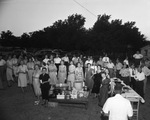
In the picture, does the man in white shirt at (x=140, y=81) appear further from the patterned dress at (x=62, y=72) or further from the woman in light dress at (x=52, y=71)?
the woman in light dress at (x=52, y=71)

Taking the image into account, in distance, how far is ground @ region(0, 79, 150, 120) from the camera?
7.09 metres

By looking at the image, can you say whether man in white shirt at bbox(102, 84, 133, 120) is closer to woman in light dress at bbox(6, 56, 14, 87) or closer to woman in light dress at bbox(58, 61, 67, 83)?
woman in light dress at bbox(58, 61, 67, 83)

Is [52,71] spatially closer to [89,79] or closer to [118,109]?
[89,79]

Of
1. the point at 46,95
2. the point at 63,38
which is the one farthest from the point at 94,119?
the point at 63,38

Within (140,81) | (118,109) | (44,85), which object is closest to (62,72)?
(44,85)

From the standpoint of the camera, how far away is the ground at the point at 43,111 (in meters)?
7.09

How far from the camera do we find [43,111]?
7.74m

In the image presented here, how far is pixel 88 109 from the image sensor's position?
804 centimetres

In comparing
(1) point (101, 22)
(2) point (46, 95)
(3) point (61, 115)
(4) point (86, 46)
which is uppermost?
(1) point (101, 22)

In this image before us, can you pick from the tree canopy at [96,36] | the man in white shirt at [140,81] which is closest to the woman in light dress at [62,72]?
the man in white shirt at [140,81]

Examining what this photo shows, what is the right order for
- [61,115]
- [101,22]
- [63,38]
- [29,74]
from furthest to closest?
[63,38] < [101,22] < [29,74] < [61,115]

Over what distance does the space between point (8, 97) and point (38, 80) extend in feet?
7.87

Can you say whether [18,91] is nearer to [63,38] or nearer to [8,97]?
[8,97]

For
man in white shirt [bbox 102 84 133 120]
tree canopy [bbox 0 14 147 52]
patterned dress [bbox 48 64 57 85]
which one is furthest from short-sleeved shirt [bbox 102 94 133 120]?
tree canopy [bbox 0 14 147 52]
